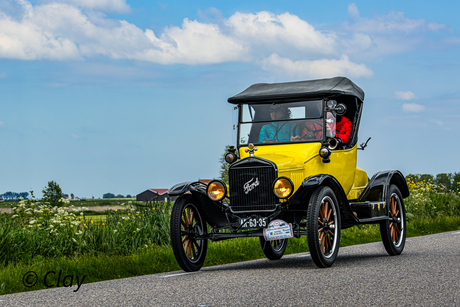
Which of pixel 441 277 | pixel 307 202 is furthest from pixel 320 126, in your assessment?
pixel 441 277

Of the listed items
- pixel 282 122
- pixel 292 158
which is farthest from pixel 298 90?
pixel 292 158

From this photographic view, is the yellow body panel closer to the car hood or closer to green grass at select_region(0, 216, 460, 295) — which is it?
the car hood

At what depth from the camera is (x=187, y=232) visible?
8859mm

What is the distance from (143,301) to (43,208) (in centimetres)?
699

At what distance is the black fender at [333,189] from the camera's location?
8469 millimetres

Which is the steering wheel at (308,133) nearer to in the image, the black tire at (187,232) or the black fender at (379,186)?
the black fender at (379,186)

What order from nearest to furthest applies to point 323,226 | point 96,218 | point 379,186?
point 323,226 < point 379,186 < point 96,218

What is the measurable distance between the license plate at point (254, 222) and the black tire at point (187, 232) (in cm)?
82

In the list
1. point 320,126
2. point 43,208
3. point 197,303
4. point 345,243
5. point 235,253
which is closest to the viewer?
point 197,303

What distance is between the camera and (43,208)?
12.4 meters

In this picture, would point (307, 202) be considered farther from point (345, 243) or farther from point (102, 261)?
point (345, 243)

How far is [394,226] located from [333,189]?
234 cm

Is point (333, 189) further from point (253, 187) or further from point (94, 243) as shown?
point (94, 243)

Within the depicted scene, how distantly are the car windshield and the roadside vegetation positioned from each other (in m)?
2.24
